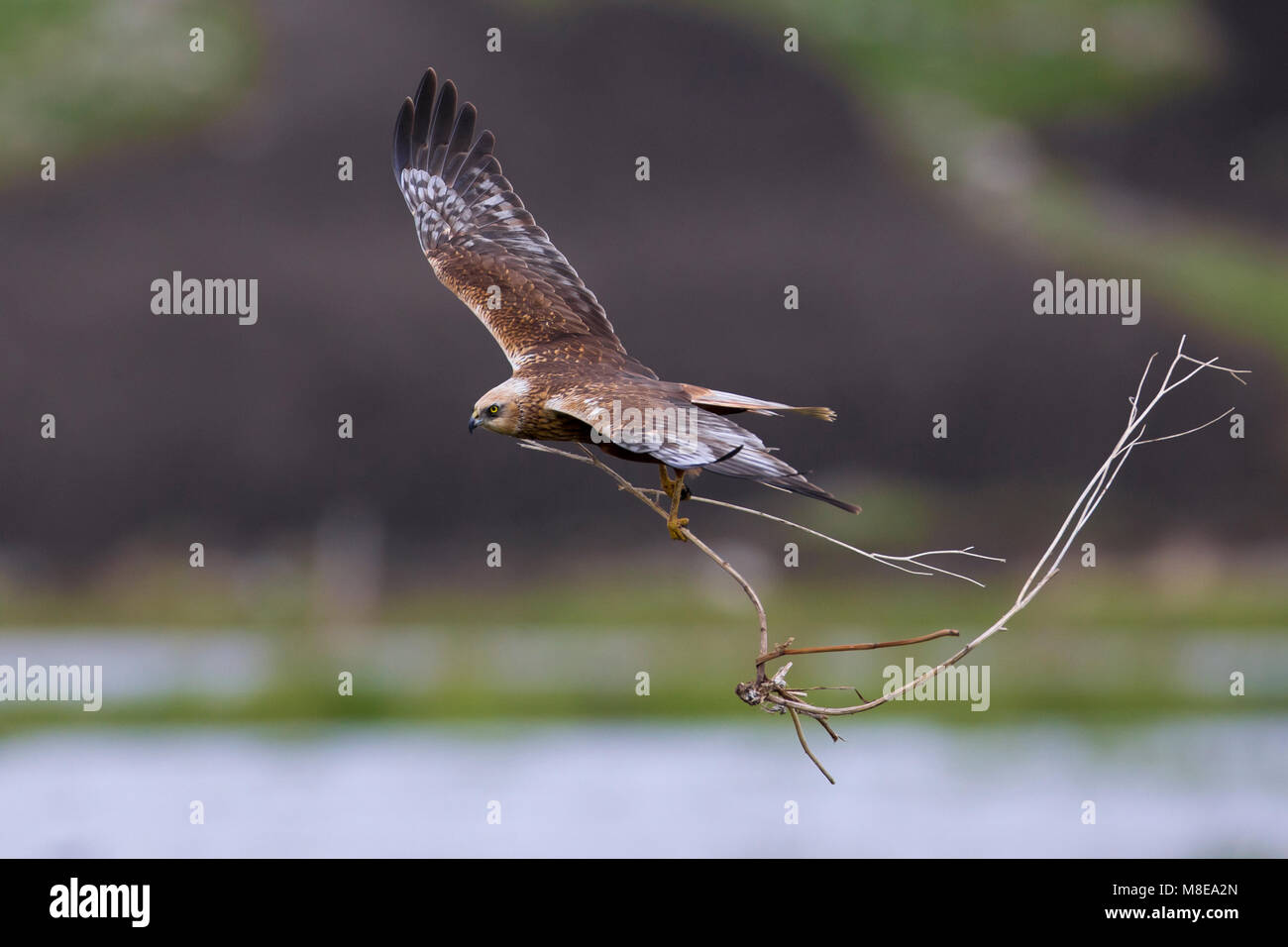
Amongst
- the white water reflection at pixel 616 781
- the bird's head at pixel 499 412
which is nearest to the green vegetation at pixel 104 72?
the white water reflection at pixel 616 781

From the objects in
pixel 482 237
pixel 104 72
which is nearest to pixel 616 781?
pixel 482 237

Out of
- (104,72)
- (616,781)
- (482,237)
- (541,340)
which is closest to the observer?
(541,340)

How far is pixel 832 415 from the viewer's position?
14.9 feet

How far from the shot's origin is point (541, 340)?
555 cm

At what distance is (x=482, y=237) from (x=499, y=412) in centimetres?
164

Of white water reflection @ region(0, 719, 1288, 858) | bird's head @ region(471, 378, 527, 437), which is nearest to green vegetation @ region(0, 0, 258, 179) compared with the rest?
white water reflection @ region(0, 719, 1288, 858)

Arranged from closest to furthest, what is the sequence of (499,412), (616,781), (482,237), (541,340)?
1. (499,412)
2. (541,340)
3. (482,237)
4. (616,781)

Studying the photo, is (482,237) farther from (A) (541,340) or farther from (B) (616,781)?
(B) (616,781)

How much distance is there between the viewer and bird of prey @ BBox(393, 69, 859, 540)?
13.9 ft

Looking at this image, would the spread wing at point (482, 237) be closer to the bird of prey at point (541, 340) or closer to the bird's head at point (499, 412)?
the bird of prey at point (541, 340)

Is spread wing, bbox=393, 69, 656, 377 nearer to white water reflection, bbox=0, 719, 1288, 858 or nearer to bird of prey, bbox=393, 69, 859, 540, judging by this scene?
bird of prey, bbox=393, 69, 859, 540

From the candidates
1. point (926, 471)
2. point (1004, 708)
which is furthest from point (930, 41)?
point (1004, 708)

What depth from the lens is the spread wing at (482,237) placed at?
5.65m

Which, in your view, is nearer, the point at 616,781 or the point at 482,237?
the point at 482,237
